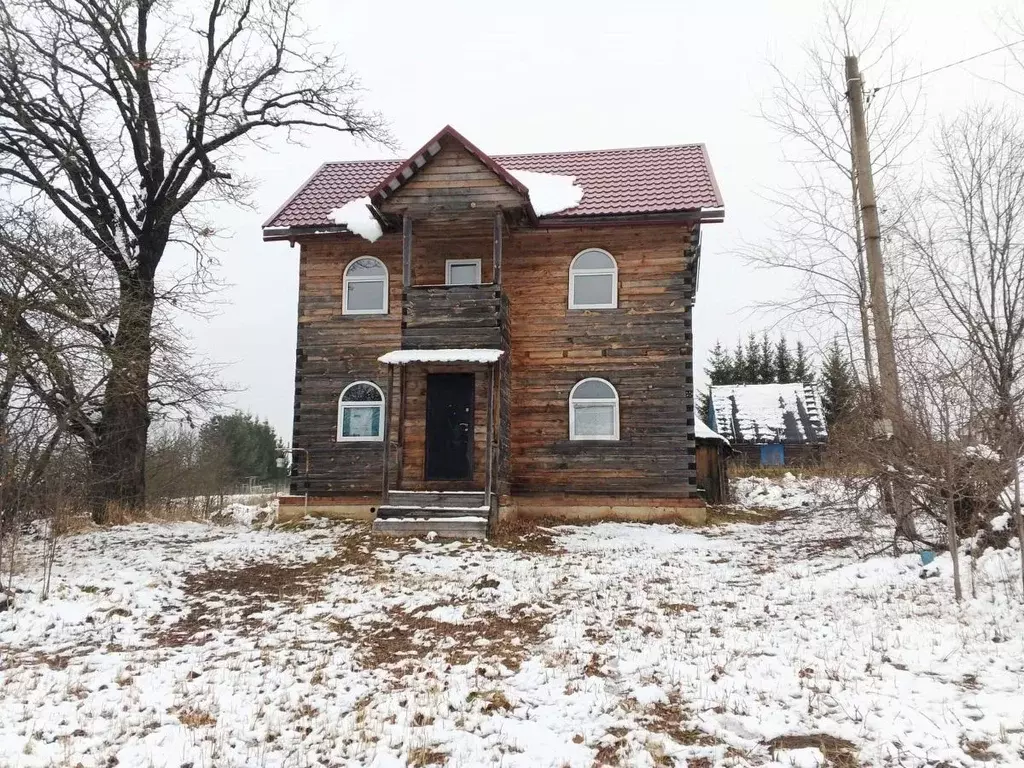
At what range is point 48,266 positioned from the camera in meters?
8.47

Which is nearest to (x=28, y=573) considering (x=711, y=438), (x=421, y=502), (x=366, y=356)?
(x=421, y=502)

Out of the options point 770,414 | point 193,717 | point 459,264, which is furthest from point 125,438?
point 770,414

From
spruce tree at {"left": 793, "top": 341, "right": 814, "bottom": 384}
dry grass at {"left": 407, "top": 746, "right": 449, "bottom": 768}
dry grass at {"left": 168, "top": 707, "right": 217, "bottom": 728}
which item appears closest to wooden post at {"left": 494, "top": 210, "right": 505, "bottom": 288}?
dry grass at {"left": 168, "top": 707, "right": 217, "bottom": 728}

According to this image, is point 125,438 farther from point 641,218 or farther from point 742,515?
point 742,515

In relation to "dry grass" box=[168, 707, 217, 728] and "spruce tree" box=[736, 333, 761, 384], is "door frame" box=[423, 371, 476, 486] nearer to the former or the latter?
"dry grass" box=[168, 707, 217, 728]

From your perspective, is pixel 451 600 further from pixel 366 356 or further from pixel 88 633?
pixel 366 356

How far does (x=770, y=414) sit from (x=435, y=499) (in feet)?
95.6

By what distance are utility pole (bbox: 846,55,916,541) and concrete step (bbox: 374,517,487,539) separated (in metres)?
6.34

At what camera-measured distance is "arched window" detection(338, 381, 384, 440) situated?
15.8 metres

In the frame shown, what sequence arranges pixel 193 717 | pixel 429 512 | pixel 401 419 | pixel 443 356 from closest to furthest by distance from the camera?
pixel 193 717, pixel 429 512, pixel 443 356, pixel 401 419

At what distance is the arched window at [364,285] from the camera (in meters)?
16.1

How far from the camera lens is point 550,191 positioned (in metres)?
16.2

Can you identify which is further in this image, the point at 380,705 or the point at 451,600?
the point at 451,600

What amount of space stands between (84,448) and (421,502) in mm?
5355
